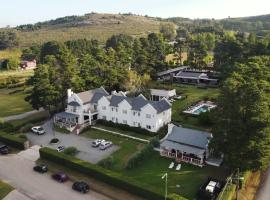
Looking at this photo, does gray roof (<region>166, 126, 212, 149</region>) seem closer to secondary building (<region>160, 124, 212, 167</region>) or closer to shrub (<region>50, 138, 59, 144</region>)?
secondary building (<region>160, 124, 212, 167</region>)

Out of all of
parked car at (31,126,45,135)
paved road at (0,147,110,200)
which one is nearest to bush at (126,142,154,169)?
paved road at (0,147,110,200)

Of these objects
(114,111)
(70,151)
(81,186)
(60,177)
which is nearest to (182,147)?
(81,186)

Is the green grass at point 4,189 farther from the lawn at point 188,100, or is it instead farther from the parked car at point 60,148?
the lawn at point 188,100

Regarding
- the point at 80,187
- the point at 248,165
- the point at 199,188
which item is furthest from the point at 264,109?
the point at 80,187

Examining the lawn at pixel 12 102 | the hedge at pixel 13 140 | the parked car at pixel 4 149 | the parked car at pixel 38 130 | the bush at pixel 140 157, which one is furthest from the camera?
the lawn at pixel 12 102

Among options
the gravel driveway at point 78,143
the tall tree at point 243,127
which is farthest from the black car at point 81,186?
the tall tree at point 243,127

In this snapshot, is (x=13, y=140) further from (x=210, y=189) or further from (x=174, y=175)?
(x=210, y=189)

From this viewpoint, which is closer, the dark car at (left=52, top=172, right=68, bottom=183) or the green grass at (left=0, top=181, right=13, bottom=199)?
the green grass at (left=0, top=181, right=13, bottom=199)
